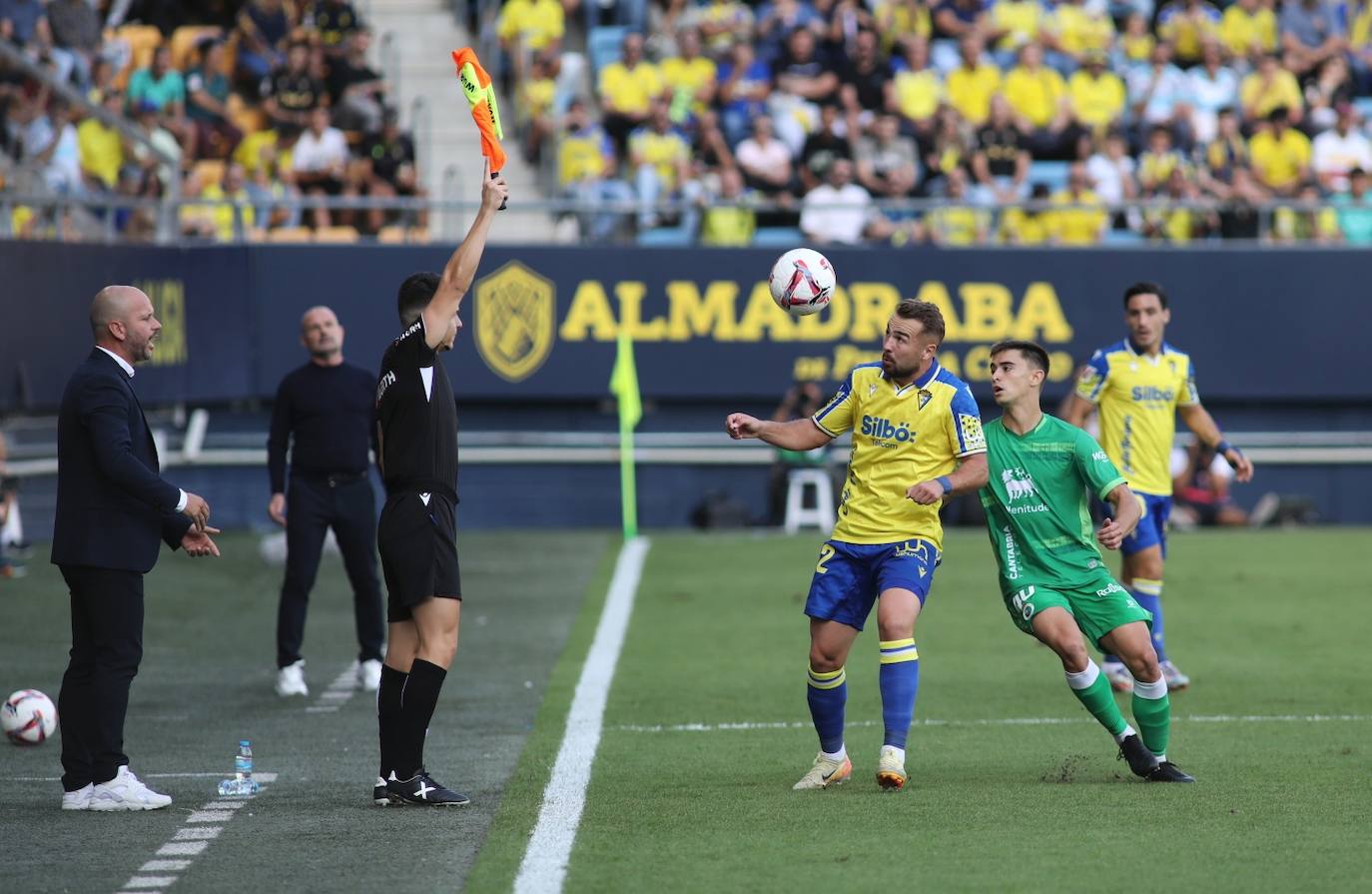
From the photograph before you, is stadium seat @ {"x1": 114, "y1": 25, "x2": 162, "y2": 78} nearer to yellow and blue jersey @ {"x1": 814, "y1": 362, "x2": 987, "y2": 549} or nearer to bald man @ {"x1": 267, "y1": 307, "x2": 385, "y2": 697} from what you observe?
bald man @ {"x1": 267, "y1": 307, "x2": 385, "y2": 697}

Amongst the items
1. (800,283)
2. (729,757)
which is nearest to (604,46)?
(800,283)

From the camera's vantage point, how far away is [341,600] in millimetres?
16688

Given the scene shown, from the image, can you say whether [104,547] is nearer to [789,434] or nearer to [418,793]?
[418,793]

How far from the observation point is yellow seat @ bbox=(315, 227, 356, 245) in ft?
74.0

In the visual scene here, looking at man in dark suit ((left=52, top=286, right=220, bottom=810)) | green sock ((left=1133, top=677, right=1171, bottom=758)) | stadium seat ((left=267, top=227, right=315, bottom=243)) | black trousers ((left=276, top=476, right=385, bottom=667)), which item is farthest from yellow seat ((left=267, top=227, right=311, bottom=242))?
green sock ((left=1133, top=677, right=1171, bottom=758))

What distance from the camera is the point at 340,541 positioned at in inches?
471

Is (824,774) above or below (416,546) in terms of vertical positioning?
below

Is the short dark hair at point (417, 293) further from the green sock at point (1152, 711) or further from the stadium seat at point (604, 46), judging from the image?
the stadium seat at point (604, 46)

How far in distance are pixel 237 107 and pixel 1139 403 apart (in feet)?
49.6

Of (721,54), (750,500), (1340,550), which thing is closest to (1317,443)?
(1340,550)

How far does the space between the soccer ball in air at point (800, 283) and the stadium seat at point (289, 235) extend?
14.3 m

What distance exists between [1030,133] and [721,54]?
4188mm

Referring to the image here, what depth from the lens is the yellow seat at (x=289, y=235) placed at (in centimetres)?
2242

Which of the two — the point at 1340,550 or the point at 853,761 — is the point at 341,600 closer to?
the point at 853,761
